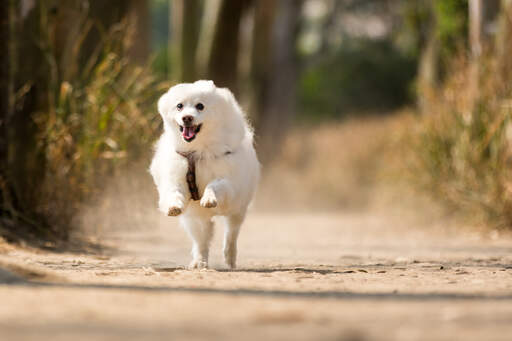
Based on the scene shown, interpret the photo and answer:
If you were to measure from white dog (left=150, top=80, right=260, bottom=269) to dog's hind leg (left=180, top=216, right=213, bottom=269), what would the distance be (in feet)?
0.16

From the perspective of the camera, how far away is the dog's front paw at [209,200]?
6013 millimetres

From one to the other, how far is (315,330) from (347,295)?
3.82ft

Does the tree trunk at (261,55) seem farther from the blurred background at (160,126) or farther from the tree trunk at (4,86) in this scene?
the tree trunk at (4,86)

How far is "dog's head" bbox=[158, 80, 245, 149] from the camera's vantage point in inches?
250

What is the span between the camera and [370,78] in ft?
115

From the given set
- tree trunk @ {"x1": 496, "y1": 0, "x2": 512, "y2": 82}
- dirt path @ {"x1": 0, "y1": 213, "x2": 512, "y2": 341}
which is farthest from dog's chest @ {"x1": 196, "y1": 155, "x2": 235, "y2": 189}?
tree trunk @ {"x1": 496, "y1": 0, "x2": 512, "y2": 82}

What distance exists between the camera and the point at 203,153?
254 inches

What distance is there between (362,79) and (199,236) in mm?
29026

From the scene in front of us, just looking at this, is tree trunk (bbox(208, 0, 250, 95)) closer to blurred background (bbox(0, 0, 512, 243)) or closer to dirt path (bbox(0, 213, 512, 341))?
blurred background (bbox(0, 0, 512, 243))

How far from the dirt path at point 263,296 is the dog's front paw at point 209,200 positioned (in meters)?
0.46

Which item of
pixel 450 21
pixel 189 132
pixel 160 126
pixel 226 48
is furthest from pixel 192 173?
pixel 226 48

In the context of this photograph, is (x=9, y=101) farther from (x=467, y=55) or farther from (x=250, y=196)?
(x=467, y=55)

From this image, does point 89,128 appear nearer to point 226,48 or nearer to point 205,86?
point 205,86

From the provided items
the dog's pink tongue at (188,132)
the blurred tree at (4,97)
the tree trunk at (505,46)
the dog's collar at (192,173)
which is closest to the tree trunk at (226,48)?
the tree trunk at (505,46)
